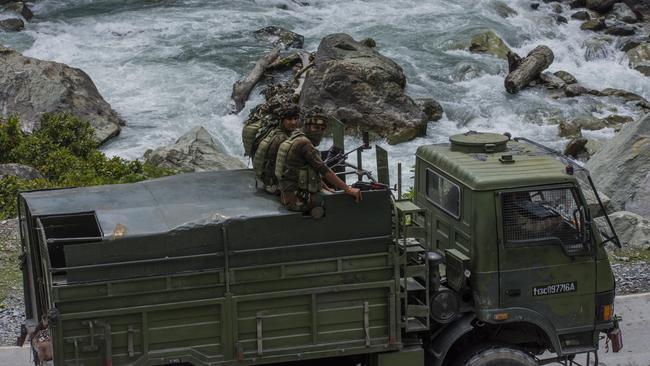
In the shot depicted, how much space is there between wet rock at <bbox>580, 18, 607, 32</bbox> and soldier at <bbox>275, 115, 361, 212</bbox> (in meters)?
25.6

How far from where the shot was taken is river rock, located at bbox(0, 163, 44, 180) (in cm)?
1789

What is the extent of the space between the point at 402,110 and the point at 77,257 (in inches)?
655

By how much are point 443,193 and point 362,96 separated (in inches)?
546

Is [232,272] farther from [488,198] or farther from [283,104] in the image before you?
[488,198]

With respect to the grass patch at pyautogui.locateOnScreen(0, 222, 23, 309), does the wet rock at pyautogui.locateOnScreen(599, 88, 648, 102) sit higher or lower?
lower

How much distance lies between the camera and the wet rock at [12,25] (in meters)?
31.9

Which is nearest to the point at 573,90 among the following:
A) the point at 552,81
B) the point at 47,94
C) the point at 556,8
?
the point at 552,81

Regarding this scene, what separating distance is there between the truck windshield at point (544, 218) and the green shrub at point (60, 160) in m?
9.19

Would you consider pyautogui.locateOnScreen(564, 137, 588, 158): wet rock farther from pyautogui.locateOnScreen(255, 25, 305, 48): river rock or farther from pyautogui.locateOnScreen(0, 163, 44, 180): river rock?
pyautogui.locateOnScreen(0, 163, 44, 180): river rock

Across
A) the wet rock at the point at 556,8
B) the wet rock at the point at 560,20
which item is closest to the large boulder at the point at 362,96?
the wet rock at the point at 560,20

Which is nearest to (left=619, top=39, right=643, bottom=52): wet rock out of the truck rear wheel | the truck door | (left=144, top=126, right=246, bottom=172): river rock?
(left=144, top=126, right=246, bottom=172): river rock

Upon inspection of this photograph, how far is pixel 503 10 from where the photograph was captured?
34625 millimetres

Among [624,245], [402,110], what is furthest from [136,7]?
[624,245]

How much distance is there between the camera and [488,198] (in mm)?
9469
